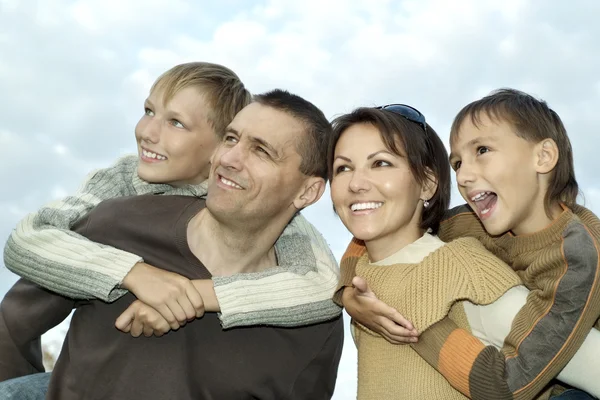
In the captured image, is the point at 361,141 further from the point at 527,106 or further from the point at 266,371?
the point at 266,371

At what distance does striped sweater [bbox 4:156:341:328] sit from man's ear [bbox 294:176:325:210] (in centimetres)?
52

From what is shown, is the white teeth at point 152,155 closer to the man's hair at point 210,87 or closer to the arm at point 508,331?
the man's hair at point 210,87

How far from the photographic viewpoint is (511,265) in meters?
3.71

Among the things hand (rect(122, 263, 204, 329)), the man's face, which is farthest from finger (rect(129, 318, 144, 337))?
the man's face

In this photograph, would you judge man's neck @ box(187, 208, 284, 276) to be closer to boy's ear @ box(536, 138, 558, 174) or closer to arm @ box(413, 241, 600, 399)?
arm @ box(413, 241, 600, 399)

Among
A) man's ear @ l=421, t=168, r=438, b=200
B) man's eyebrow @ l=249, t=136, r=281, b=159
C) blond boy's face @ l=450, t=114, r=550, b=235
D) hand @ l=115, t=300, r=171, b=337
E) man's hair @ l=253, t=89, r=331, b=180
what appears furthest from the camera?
man's hair @ l=253, t=89, r=331, b=180

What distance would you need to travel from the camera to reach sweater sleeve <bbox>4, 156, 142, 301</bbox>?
3742 millimetres

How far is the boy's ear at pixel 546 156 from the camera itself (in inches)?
148

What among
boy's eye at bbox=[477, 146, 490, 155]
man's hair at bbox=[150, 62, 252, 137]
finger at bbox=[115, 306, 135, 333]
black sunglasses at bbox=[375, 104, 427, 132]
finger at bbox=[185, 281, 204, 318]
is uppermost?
man's hair at bbox=[150, 62, 252, 137]

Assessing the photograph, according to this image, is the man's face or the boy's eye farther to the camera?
the man's face

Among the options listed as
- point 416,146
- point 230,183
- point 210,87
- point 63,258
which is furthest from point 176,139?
point 416,146

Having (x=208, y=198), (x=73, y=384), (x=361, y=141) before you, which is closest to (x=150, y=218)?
(x=208, y=198)

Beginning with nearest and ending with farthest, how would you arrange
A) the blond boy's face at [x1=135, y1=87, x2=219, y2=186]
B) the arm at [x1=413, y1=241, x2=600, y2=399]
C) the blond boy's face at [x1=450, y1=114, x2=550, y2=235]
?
Answer: the arm at [x1=413, y1=241, x2=600, y2=399] < the blond boy's face at [x1=450, y1=114, x2=550, y2=235] < the blond boy's face at [x1=135, y1=87, x2=219, y2=186]

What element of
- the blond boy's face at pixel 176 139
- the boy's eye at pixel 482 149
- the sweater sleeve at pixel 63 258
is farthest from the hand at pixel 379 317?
the blond boy's face at pixel 176 139
